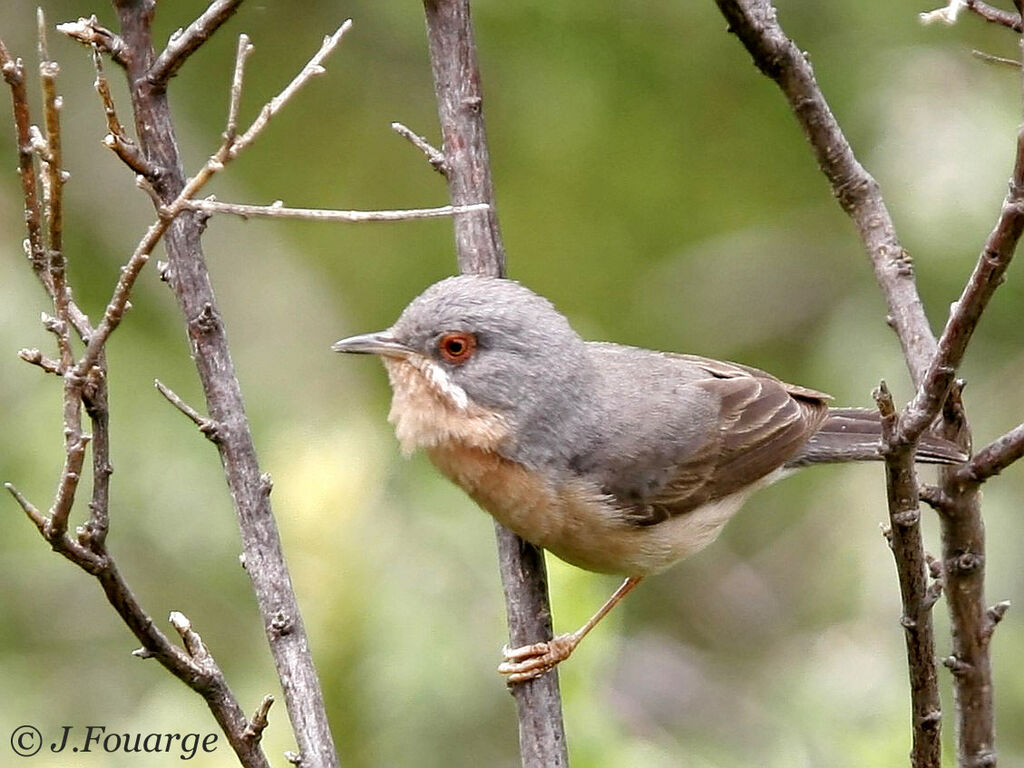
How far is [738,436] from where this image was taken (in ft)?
17.6

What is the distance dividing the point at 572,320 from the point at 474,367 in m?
2.18

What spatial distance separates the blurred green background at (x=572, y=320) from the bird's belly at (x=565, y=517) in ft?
0.80

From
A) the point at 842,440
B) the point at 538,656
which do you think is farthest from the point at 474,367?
the point at 842,440

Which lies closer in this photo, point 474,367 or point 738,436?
point 474,367

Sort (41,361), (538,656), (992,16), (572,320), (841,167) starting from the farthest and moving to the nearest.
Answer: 1. (572,320)
2. (538,656)
3. (841,167)
4. (992,16)
5. (41,361)

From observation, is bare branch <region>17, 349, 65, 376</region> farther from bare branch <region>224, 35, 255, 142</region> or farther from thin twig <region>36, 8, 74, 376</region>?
bare branch <region>224, 35, 255, 142</region>

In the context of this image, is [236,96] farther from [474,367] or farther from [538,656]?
[474,367]

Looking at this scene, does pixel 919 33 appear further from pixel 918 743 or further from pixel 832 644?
pixel 918 743

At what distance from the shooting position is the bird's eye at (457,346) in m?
4.62

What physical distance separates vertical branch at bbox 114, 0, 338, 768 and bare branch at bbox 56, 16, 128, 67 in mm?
24

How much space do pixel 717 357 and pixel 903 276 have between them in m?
3.63

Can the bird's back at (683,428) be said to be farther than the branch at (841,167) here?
Yes

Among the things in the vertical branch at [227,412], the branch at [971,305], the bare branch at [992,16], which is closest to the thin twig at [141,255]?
the vertical branch at [227,412]

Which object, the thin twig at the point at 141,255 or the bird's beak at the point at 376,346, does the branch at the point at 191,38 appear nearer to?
the thin twig at the point at 141,255
